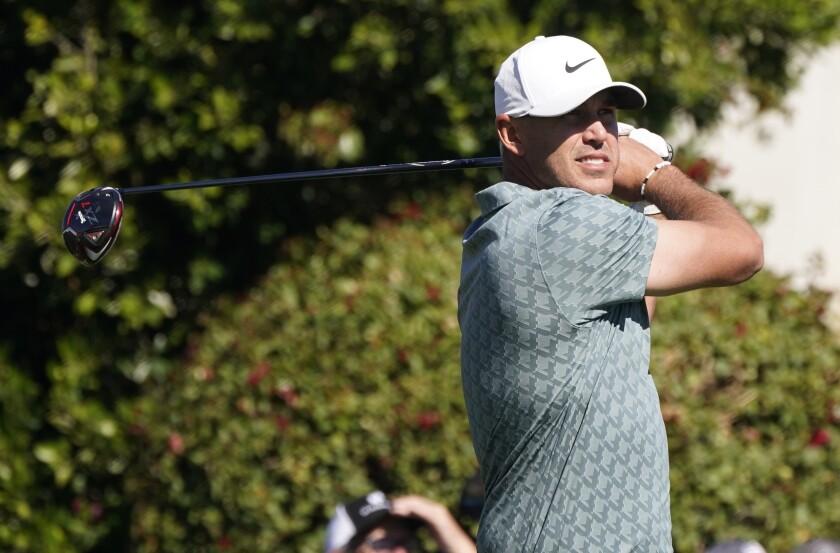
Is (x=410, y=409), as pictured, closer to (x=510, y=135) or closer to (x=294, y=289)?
(x=294, y=289)

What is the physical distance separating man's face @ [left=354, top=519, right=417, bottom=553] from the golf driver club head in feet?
5.41

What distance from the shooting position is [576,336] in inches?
110

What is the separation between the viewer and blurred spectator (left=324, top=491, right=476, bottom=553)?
4.96m

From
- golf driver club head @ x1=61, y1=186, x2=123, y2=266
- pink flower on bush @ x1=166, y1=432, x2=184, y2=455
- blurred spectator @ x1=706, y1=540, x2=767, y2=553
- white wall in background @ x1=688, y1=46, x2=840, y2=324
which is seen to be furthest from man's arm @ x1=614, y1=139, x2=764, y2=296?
white wall in background @ x1=688, y1=46, x2=840, y2=324

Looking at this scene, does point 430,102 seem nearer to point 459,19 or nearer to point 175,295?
point 459,19

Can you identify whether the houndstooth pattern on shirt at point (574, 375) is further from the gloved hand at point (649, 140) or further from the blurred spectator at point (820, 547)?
the blurred spectator at point (820, 547)

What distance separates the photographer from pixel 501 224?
2875mm

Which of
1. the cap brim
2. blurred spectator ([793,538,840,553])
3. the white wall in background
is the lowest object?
the white wall in background

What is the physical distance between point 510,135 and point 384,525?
7.48 ft

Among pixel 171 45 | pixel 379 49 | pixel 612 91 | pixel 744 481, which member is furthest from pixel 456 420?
pixel 612 91

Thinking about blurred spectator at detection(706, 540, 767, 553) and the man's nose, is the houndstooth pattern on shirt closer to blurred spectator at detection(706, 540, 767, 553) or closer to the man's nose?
the man's nose

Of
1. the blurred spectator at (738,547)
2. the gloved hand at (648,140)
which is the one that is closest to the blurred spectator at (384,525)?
the blurred spectator at (738,547)

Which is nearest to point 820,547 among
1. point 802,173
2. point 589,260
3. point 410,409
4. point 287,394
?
point 410,409

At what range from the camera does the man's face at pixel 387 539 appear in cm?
500
